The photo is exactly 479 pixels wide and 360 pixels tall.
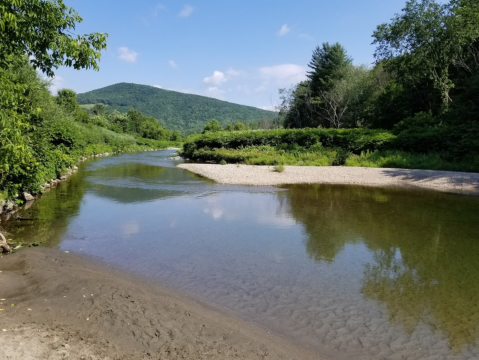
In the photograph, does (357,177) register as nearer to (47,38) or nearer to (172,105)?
(47,38)

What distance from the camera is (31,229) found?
10688mm

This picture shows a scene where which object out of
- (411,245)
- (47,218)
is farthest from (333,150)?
(47,218)

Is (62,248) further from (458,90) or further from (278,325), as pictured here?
(458,90)

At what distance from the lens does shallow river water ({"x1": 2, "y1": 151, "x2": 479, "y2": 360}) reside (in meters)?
5.46

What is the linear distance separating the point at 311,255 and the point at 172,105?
169723 millimetres

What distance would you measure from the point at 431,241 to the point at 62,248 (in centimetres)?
1026

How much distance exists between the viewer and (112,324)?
4980 millimetres

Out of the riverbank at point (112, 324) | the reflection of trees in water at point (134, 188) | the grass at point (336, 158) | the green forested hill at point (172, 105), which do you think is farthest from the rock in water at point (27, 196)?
the green forested hill at point (172, 105)

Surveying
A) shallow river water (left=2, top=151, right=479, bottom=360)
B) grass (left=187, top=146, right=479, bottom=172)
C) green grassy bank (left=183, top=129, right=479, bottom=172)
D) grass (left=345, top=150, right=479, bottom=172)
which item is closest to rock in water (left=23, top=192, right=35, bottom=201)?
shallow river water (left=2, top=151, right=479, bottom=360)

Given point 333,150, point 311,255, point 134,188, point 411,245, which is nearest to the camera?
point 311,255

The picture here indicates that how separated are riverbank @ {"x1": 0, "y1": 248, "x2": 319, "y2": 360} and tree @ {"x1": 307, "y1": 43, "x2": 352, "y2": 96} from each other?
50559 millimetres

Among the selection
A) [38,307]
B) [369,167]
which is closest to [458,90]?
[369,167]

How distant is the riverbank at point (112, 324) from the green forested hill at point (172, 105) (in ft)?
476

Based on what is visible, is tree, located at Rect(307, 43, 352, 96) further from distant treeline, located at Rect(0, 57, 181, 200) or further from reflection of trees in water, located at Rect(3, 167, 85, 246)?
reflection of trees in water, located at Rect(3, 167, 85, 246)
